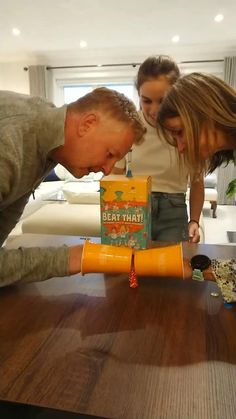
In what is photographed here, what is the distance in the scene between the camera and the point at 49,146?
68 cm

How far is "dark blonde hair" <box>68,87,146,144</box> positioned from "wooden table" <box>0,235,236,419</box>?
36 centimetres

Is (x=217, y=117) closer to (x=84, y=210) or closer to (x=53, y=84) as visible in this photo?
(x=84, y=210)

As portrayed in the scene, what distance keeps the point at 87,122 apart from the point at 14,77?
5.12 meters

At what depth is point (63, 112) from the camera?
2.28 ft

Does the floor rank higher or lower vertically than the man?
lower

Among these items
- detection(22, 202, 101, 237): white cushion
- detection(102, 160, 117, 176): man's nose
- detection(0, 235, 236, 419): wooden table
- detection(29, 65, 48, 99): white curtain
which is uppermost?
detection(29, 65, 48, 99): white curtain

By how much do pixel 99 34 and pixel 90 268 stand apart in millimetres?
3971

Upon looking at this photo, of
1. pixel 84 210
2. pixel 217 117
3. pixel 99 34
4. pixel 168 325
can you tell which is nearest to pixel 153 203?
pixel 217 117

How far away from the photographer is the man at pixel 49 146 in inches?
24.6

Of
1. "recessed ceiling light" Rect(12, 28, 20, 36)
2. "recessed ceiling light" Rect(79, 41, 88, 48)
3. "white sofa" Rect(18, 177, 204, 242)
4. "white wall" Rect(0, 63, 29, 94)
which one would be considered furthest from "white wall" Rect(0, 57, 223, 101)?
"white sofa" Rect(18, 177, 204, 242)

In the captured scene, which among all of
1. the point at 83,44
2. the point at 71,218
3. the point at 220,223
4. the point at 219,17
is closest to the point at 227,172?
the point at 220,223

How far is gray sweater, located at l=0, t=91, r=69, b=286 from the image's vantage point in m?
0.61

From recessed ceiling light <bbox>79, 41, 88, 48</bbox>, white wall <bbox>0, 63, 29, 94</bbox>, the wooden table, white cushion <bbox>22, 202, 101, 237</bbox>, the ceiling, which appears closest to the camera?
the wooden table

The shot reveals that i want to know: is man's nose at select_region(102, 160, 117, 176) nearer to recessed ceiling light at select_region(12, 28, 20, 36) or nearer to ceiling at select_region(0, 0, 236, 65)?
ceiling at select_region(0, 0, 236, 65)
